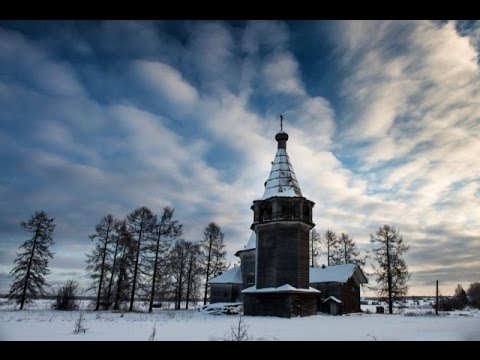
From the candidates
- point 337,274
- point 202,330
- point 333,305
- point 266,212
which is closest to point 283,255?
point 266,212

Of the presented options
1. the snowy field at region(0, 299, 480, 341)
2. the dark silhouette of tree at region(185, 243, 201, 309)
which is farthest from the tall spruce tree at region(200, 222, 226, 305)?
the snowy field at region(0, 299, 480, 341)

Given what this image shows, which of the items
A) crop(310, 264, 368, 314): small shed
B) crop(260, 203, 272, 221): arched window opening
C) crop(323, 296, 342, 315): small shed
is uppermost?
crop(260, 203, 272, 221): arched window opening

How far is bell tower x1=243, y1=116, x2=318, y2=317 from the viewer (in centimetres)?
2795

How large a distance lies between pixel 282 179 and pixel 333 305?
647 inches

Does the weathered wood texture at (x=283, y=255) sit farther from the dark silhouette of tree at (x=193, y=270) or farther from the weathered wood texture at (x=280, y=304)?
the dark silhouette of tree at (x=193, y=270)

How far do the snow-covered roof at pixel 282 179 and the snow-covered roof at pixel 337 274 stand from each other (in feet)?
44.8

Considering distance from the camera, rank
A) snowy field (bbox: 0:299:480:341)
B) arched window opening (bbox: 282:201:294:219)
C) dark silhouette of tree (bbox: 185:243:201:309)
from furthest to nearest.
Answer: dark silhouette of tree (bbox: 185:243:201:309) → arched window opening (bbox: 282:201:294:219) → snowy field (bbox: 0:299:480:341)

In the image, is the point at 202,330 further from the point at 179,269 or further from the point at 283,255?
the point at 179,269

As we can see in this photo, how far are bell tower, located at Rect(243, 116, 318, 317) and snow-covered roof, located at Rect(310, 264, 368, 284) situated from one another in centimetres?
974

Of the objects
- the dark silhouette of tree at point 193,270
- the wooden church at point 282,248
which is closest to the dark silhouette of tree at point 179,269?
the dark silhouette of tree at point 193,270

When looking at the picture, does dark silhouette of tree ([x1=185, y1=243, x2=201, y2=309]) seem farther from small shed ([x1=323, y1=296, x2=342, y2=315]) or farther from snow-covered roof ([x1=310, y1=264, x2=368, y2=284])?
small shed ([x1=323, y1=296, x2=342, y2=315])

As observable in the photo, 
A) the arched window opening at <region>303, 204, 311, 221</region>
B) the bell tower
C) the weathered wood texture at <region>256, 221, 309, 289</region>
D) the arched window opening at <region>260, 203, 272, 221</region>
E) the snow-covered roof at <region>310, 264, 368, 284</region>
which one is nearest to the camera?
the bell tower

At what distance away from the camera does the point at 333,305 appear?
123ft
